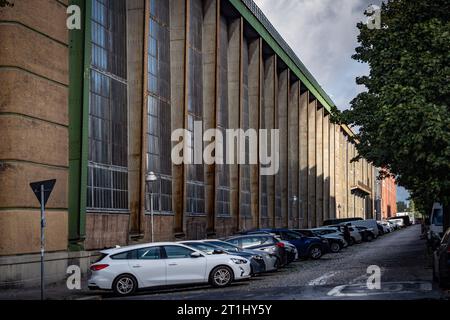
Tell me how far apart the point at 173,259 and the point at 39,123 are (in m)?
7.28

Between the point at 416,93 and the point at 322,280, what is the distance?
6375mm

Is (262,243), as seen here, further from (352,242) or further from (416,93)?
(352,242)

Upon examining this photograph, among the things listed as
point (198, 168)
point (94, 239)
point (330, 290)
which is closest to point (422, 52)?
point (330, 290)

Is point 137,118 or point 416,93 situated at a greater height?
point 137,118

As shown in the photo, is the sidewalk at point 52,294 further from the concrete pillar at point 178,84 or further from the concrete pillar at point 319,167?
the concrete pillar at point 319,167

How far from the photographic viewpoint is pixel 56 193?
2400 centimetres

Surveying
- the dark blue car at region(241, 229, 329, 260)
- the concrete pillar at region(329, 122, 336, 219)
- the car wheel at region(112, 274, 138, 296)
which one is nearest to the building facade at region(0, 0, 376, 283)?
the car wheel at region(112, 274, 138, 296)

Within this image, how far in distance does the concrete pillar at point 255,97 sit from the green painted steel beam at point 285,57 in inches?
59.5

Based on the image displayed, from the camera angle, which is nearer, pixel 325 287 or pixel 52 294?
pixel 325 287

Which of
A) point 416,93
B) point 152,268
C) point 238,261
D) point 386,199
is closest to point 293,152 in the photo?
point 416,93

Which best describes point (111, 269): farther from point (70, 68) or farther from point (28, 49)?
point (70, 68)

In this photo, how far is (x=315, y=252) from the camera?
106 feet

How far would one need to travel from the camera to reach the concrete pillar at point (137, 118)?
31.7m
